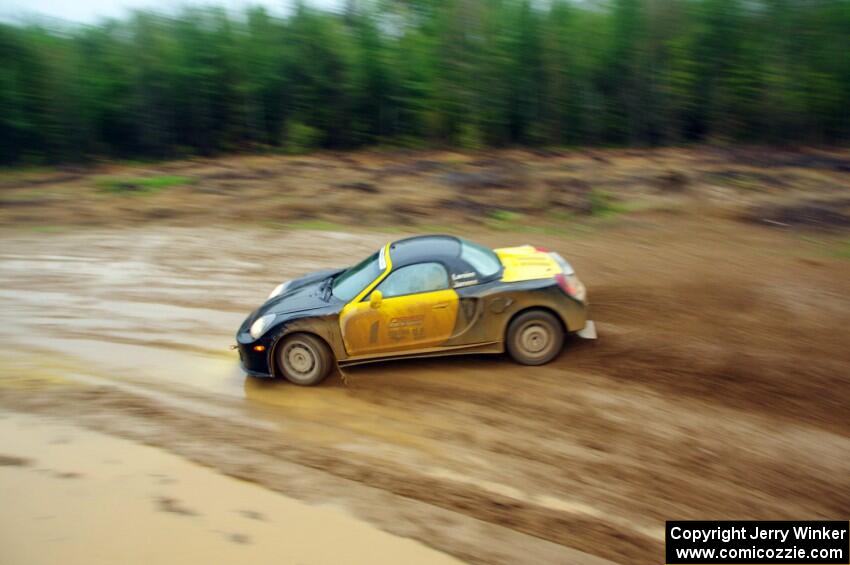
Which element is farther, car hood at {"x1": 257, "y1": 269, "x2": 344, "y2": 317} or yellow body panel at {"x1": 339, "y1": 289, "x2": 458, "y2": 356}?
car hood at {"x1": 257, "y1": 269, "x2": 344, "y2": 317}

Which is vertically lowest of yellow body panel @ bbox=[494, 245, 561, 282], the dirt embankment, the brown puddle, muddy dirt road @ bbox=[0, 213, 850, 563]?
the brown puddle

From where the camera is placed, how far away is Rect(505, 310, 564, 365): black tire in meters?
7.43

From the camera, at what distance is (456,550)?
5.00m

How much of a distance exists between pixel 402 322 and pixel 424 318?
0.23 metres

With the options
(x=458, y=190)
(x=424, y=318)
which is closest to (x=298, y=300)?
(x=424, y=318)

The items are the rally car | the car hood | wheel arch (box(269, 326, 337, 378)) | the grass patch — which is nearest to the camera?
the rally car

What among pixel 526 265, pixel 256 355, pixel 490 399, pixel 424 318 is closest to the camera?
pixel 490 399

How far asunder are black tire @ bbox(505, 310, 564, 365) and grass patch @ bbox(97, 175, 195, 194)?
13723mm

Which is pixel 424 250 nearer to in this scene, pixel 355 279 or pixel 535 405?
Result: pixel 355 279

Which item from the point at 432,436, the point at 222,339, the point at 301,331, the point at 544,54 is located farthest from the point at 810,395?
the point at 544,54

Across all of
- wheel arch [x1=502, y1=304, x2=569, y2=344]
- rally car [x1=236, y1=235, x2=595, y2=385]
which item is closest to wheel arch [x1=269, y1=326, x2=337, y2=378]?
rally car [x1=236, y1=235, x2=595, y2=385]

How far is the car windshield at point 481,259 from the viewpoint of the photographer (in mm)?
7562

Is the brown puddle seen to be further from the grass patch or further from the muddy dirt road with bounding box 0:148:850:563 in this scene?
the grass patch

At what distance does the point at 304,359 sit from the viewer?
765 cm
